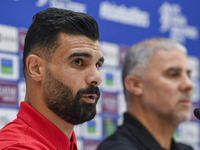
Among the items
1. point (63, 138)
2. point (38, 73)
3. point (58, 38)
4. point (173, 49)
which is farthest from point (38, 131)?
point (173, 49)

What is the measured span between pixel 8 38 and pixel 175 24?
1500 millimetres

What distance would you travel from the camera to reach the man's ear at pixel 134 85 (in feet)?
5.96

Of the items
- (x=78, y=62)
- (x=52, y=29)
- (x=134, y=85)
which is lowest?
(x=134, y=85)

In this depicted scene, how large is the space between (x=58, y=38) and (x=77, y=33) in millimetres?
72

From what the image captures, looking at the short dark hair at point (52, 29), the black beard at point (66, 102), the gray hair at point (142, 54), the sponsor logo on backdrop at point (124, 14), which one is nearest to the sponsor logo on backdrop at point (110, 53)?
the sponsor logo on backdrop at point (124, 14)

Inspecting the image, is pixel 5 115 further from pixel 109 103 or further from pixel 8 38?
pixel 109 103

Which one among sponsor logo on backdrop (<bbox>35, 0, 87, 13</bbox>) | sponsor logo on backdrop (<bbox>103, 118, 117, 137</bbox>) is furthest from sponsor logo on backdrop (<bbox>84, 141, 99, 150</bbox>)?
sponsor logo on backdrop (<bbox>35, 0, 87, 13</bbox>)

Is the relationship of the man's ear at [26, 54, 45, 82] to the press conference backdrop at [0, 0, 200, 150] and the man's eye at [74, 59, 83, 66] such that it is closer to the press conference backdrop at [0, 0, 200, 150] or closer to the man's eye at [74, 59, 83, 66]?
the man's eye at [74, 59, 83, 66]

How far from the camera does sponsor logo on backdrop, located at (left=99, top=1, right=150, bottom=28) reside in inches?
90.7

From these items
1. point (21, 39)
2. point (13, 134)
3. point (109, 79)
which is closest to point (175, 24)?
point (109, 79)

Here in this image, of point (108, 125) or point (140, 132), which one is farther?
point (108, 125)

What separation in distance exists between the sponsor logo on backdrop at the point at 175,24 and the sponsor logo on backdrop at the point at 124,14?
0.18 m

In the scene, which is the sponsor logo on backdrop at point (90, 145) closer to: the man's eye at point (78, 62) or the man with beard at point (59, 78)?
the man with beard at point (59, 78)

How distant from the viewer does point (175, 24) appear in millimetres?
2744
